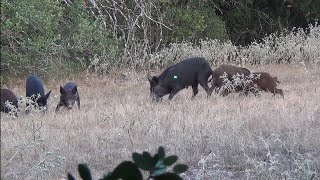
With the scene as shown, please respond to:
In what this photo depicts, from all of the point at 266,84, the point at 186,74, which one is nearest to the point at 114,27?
the point at 186,74

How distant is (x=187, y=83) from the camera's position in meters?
13.5

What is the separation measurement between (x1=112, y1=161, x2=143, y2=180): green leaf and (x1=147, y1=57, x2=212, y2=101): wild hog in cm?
1158

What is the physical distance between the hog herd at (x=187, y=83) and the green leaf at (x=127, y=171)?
9579mm

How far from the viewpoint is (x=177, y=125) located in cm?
839

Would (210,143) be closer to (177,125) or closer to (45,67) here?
(177,125)

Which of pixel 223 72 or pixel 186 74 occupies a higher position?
pixel 223 72

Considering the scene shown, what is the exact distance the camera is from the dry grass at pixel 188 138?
6.21m

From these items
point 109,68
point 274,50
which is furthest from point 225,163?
point 274,50

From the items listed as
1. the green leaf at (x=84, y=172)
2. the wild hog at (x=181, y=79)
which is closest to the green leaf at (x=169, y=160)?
the green leaf at (x=84, y=172)

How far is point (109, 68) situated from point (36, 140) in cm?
1082

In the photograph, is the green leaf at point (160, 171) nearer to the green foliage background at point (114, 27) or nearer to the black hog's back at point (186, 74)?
the black hog's back at point (186, 74)

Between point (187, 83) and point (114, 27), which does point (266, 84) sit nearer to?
point (187, 83)

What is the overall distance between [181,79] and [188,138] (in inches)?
232

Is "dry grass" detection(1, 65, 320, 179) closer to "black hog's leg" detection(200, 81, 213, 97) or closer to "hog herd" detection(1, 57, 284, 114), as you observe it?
"hog herd" detection(1, 57, 284, 114)
